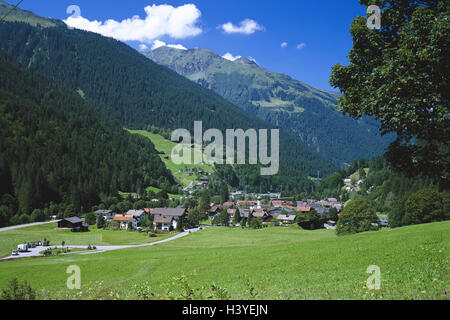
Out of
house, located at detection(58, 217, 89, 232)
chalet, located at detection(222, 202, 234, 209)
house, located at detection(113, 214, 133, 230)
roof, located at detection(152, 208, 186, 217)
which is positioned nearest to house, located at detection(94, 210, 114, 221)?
house, located at detection(113, 214, 133, 230)

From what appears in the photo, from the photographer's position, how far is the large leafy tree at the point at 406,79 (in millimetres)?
9719

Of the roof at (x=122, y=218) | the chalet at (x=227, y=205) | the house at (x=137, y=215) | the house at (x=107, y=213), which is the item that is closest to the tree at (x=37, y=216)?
the house at (x=107, y=213)

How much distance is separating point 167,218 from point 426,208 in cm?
7984

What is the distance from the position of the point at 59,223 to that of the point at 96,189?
47.1m

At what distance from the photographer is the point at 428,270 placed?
1224 centimetres

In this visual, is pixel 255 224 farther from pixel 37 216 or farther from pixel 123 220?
pixel 37 216

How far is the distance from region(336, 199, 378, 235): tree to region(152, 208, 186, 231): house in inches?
2225

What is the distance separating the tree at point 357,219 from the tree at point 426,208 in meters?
6.56

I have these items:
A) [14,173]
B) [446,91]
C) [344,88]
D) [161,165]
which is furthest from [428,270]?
[161,165]

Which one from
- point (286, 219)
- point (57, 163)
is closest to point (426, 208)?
point (286, 219)

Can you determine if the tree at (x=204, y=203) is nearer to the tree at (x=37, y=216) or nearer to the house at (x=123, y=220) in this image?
the house at (x=123, y=220)

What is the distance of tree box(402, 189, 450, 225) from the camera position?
55.5m

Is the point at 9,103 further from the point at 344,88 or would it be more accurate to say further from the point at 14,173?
the point at 344,88

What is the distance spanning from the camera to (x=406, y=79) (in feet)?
31.9
